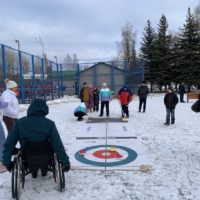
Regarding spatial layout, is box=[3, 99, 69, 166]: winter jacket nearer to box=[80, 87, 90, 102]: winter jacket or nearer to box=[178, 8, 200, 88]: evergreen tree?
box=[80, 87, 90, 102]: winter jacket

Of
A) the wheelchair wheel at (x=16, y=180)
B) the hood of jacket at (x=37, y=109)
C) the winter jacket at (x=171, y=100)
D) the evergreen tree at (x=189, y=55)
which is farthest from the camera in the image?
the evergreen tree at (x=189, y=55)

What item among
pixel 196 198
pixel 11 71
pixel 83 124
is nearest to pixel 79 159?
pixel 196 198

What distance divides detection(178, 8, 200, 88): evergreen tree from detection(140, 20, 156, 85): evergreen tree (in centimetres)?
408

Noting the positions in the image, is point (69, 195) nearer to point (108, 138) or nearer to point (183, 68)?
point (108, 138)

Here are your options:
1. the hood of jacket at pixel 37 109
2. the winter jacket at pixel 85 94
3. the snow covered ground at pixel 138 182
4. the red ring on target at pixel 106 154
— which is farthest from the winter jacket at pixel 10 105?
the winter jacket at pixel 85 94

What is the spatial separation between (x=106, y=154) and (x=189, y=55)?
37.8 metres

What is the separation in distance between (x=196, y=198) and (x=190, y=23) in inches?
1603

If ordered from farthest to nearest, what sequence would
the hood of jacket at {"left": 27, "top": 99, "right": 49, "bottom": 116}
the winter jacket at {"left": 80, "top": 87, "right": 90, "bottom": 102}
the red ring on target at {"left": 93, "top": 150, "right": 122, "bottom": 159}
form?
the winter jacket at {"left": 80, "top": 87, "right": 90, "bottom": 102} < the red ring on target at {"left": 93, "top": 150, "right": 122, "bottom": 159} < the hood of jacket at {"left": 27, "top": 99, "right": 49, "bottom": 116}

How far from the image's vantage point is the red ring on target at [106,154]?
23.3ft

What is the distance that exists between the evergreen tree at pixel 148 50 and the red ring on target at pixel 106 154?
37440 millimetres

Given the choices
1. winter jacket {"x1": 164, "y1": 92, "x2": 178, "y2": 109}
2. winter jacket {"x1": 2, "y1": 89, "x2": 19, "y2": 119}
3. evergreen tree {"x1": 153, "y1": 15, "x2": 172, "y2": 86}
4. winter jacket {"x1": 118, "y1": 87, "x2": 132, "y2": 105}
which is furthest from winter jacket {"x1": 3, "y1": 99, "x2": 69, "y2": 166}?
evergreen tree {"x1": 153, "y1": 15, "x2": 172, "y2": 86}

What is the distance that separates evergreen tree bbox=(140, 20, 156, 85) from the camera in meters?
44.3

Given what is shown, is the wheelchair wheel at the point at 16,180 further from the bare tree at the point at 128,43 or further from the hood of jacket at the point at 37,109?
the bare tree at the point at 128,43

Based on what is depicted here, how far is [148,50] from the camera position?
4503cm
